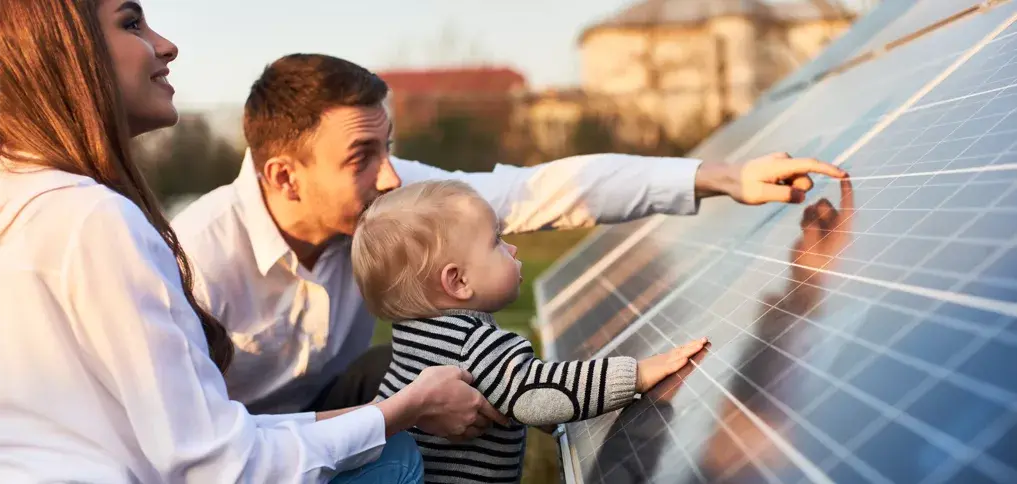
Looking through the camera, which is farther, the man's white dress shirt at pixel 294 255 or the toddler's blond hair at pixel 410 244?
the man's white dress shirt at pixel 294 255

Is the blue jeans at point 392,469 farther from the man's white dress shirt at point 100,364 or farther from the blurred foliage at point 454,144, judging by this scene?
the blurred foliage at point 454,144

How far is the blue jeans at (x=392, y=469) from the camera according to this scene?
8.16 feet

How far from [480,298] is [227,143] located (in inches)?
787

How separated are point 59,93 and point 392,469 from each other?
3.79 feet

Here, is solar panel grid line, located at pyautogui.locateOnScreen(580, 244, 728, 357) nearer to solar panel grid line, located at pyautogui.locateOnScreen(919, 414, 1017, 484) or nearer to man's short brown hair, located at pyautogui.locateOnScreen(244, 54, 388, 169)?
man's short brown hair, located at pyautogui.locateOnScreen(244, 54, 388, 169)

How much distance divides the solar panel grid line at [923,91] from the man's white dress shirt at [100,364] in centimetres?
202

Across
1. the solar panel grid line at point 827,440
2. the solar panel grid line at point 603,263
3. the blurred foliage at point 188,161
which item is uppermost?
the solar panel grid line at point 827,440

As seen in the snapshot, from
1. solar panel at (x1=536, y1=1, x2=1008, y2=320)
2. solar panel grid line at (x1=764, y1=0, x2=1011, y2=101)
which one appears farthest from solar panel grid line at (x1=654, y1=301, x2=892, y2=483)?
solar panel at (x1=536, y1=1, x2=1008, y2=320)

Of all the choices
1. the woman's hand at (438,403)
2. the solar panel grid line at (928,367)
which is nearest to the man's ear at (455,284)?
the woman's hand at (438,403)

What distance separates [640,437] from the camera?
226cm

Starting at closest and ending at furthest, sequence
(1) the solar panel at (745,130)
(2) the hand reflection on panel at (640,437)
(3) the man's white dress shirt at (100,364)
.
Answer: (3) the man's white dress shirt at (100,364) < (2) the hand reflection on panel at (640,437) < (1) the solar panel at (745,130)

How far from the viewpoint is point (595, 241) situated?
6.50 m

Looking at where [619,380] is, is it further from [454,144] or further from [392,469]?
[454,144]

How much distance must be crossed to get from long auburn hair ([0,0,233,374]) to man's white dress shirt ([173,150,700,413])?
133 cm
